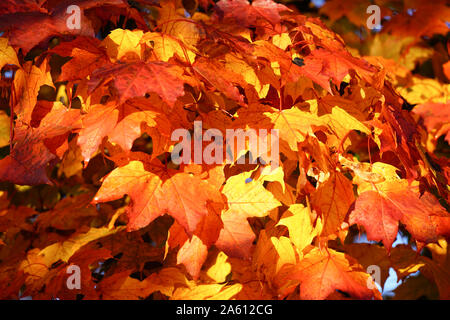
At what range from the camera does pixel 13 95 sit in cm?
126

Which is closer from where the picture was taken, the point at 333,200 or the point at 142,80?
the point at 142,80

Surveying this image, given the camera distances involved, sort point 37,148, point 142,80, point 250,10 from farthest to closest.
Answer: point 250,10
point 37,148
point 142,80

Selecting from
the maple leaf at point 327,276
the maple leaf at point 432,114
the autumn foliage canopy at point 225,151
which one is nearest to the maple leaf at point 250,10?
the autumn foliage canopy at point 225,151

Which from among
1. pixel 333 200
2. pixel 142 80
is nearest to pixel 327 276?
pixel 333 200

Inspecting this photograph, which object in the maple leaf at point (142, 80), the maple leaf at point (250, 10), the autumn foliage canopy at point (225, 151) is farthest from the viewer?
the maple leaf at point (250, 10)

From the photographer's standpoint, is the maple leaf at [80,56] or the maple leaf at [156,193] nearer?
the maple leaf at [156,193]

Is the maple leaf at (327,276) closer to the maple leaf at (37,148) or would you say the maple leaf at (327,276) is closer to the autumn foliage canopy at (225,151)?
the autumn foliage canopy at (225,151)

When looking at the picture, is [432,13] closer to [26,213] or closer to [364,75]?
[364,75]

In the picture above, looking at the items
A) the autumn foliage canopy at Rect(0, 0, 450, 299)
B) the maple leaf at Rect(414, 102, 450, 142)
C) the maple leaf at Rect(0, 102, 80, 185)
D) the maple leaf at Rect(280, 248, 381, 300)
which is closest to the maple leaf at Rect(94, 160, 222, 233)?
the autumn foliage canopy at Rect(0, 0, 450, 299)

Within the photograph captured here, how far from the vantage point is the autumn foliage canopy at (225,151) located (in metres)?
1.06

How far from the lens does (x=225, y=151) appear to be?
1.14 meters

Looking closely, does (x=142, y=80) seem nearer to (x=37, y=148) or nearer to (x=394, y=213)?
(x=37, y=148)

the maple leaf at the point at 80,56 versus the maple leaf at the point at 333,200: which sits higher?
the maple leaf at the point at 80,56

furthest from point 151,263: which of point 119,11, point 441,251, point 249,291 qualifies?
point 441,251
